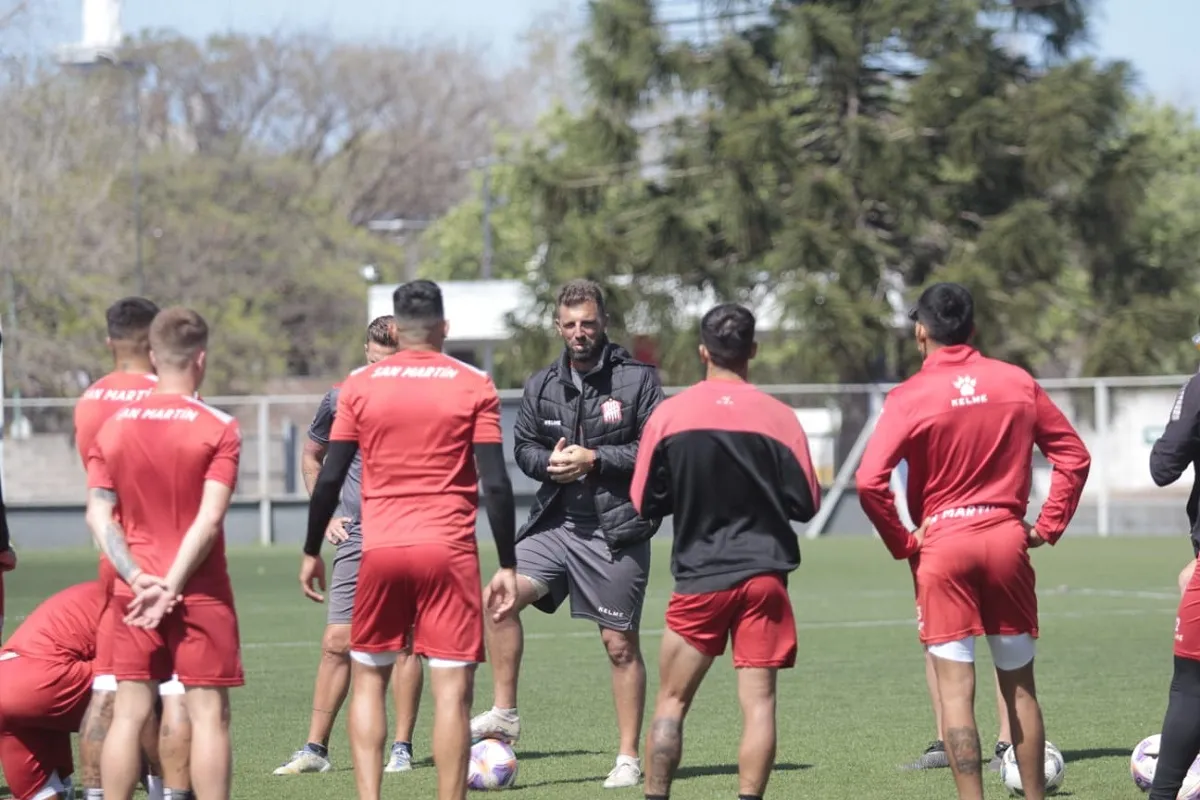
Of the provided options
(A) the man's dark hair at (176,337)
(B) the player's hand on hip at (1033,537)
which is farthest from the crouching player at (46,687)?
(B) the player's hand on hip at (1033,537)

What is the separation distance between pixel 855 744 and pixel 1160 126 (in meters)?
50.9

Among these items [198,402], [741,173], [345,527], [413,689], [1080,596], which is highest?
[741,173]

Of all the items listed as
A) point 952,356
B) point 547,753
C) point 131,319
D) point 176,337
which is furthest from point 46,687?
point 952,356

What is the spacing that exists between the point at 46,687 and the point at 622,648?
285 cm

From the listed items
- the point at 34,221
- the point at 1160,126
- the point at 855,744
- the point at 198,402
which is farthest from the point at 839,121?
the point at 198,402

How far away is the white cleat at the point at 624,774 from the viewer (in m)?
8.59

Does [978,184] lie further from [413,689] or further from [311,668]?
[413,689]

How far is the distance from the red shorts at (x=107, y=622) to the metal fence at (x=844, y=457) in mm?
22442

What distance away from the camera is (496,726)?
9172 millimetres

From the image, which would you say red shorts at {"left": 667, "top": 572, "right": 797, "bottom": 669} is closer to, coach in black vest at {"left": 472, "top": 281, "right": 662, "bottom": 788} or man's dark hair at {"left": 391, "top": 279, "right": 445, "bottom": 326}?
man's dark hair at {"left": 391, "top": 279, "right": 445, "bottom": 326}

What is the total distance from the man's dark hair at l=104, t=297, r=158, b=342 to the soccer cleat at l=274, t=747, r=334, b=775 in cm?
281

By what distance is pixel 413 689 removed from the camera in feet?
29.5

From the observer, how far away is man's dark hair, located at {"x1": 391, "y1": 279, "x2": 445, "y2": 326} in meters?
7.22

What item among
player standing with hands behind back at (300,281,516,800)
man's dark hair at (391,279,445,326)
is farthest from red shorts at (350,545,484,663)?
man's dark hair at (391,279,445,326)
